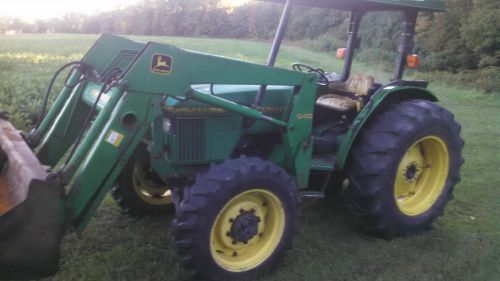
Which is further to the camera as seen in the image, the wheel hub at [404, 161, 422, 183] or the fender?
the wheel hub at [404, 161, 422, 183]

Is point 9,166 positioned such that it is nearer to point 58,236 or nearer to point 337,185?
point 58,236


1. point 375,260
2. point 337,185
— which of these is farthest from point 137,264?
point 337,185

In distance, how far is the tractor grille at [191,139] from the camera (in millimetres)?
3754

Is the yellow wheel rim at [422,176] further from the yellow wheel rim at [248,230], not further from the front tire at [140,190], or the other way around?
the front tire at [140,190]

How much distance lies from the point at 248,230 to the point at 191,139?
0.81 metres

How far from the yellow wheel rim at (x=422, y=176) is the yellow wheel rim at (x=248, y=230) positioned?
138 centimetres

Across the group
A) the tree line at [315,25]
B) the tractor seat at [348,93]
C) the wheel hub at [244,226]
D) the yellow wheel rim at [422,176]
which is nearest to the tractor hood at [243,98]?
the tractor seat at [348,93]

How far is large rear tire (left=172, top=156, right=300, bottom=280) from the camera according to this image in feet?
10.5

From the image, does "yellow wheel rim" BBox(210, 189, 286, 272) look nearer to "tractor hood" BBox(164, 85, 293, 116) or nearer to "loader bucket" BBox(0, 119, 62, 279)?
"tractor hood" BBox(164, 85, 293, 116)

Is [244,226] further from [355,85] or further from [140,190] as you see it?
[355,85]

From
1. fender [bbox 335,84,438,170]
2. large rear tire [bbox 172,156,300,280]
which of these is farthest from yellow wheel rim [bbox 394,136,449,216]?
large rear tire [bbox 172,156,300,280]

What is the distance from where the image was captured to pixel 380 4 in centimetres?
431

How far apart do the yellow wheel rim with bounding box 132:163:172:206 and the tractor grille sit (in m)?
0.93

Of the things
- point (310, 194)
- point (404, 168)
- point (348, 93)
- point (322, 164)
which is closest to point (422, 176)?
point (404, 168)
